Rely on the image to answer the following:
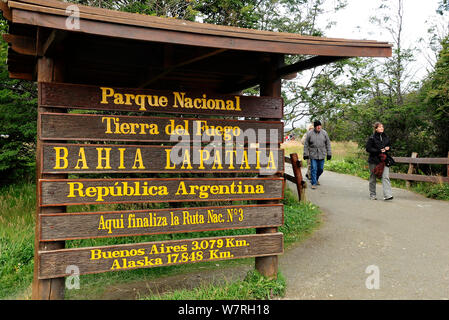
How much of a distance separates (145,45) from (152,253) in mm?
2484

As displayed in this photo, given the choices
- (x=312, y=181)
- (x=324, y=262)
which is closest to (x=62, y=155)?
(x=324, y=262)

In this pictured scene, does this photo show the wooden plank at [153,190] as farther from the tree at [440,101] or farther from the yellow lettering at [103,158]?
the tree at [440,101]

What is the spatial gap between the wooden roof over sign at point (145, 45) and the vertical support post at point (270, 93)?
0.27 ft

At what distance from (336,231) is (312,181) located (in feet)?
15.6

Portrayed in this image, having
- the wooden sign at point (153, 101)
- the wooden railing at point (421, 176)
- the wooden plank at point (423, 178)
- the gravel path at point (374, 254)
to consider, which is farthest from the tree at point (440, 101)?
the wooden sign at point (153, 101)

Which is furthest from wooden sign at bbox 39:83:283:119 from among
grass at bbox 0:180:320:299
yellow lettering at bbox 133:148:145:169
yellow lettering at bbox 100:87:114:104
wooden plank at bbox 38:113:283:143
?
grass at bbox 0:180:320:299

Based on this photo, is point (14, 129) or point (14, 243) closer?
point (14, 243)

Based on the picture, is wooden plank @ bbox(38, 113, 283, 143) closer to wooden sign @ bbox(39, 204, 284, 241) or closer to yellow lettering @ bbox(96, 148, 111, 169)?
yellow lettering @ bbox(96, 148, 111, 169)

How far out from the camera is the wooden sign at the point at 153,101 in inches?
139

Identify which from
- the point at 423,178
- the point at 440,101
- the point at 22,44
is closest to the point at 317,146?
the point at 423,178

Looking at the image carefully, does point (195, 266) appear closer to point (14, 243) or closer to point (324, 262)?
point (324, 262)

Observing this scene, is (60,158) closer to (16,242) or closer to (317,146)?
(16,242)

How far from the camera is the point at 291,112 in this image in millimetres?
9539

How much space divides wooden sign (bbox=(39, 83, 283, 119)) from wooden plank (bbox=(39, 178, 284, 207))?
2.54ft
